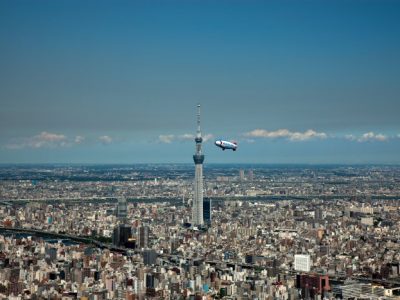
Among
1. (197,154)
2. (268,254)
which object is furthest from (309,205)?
(268,254)

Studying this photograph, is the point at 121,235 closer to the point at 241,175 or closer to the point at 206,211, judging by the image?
the point at 206,211

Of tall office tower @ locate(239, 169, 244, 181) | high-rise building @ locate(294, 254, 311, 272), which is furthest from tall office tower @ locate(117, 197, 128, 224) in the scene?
tall office tower @ locate(239, 169, 244, 181)

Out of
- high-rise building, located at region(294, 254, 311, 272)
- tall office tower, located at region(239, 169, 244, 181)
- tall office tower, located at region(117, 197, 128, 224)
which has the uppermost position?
tall office tower, located at region(239, 169, 244, 181)

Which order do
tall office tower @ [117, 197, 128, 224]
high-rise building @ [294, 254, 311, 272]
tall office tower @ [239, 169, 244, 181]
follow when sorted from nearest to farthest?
1. high-rise building @ [294, 254, 311, 272]
2. tall office tower @ [117, 197, 128, 224]
3. tall office tower @ [239, 169, 244, 181]

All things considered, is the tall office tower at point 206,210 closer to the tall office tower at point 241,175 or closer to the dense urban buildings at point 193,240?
the dense urban buildings at point 193,240

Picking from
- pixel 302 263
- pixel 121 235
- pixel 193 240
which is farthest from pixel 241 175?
pixel 302 263

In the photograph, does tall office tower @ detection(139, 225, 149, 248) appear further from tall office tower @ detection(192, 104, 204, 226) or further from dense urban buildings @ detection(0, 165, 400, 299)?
tall office tower @ detection(192, 104, 204, 226)
